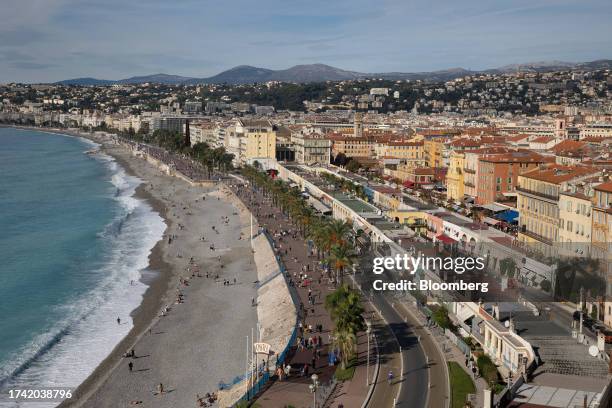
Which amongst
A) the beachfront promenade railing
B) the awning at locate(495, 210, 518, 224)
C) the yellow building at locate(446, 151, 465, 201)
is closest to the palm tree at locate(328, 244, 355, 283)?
the beachfront promenade railing

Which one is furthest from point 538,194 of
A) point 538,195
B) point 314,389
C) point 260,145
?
point 260,145

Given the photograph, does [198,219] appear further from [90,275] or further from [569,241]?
[569,241]

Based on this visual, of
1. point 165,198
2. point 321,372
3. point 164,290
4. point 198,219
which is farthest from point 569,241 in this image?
→ point 165,198

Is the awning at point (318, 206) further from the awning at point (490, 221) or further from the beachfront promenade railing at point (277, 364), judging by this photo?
the beachfront promenade railing at point (277, 364)

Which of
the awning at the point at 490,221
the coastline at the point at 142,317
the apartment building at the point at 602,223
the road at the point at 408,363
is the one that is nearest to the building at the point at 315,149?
the coastline at the point at 142,317

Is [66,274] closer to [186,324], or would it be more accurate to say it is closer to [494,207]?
[186,324]

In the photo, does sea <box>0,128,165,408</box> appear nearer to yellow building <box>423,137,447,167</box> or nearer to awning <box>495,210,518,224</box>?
awning <box>495,210,518,224</box>
